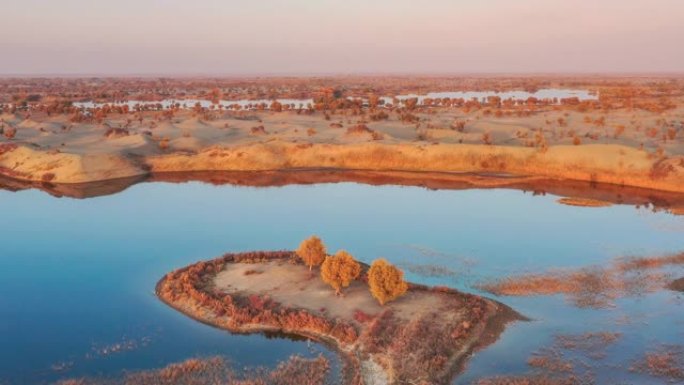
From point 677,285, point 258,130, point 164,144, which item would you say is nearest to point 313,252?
point 677,285

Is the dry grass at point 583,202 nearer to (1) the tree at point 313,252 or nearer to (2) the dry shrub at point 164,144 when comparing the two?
(1) the tree at point 313,252

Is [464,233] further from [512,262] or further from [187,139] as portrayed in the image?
[187,139]

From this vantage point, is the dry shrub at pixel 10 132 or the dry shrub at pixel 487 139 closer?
the dry shrub at pixel 487 139

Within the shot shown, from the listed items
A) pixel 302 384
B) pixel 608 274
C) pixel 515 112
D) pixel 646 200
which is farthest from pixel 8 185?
pixel 515 112

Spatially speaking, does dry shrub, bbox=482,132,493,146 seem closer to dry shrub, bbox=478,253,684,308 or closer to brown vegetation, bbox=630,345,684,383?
dry shrub, bbox=478,253,684,308

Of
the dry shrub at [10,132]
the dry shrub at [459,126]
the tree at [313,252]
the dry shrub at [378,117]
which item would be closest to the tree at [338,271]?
the tree at [313,252]
